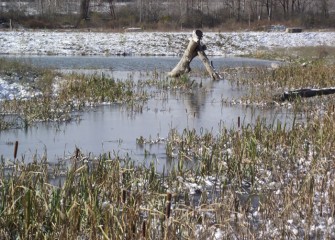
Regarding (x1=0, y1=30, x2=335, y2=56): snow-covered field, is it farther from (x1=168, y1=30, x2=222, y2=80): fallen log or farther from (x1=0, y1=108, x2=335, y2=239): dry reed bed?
(x1=0, y1=108, x2=335, y2=239): dry reed bed

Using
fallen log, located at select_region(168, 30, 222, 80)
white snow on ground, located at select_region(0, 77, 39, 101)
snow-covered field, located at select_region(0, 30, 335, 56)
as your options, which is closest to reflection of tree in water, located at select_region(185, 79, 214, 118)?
fallen log, located at select_region(168, 30, 222, 80)

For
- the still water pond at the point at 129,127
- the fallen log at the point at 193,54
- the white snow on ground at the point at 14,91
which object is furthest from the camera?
the fallen log at the point at 193,54

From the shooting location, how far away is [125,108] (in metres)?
14.3

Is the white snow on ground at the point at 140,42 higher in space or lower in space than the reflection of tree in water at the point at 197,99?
higher

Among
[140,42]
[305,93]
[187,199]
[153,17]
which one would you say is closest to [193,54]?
[305,93]

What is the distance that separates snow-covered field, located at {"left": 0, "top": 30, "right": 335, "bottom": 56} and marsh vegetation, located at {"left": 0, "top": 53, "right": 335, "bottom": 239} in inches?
1149

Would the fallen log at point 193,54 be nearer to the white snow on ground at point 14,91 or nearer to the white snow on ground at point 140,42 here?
the white snow on ground at point 14,91

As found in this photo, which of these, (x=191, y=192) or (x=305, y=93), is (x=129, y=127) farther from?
(x=305, y=93)

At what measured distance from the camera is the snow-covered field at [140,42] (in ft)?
132

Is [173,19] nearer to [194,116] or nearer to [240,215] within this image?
[194,116]

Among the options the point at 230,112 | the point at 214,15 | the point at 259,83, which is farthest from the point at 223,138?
the point at 214,15

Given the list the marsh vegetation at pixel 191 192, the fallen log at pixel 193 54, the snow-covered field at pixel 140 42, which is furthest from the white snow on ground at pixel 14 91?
the snow-covered field at pixel 140 42

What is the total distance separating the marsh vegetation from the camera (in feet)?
17.0

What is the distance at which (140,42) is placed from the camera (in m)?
43.5
